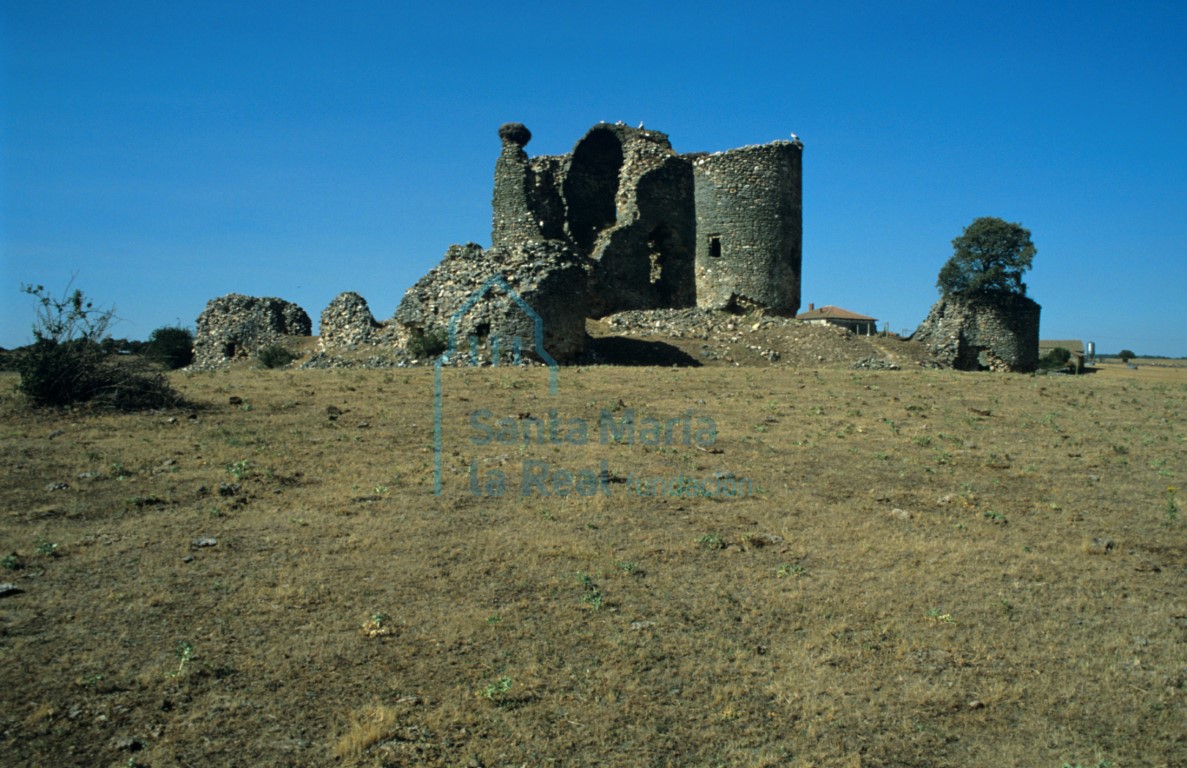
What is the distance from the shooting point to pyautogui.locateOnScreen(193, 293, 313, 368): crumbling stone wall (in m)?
28.9

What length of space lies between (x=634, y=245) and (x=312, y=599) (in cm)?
2483

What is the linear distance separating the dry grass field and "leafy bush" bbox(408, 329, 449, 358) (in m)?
7.74

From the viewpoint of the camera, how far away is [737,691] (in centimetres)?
536

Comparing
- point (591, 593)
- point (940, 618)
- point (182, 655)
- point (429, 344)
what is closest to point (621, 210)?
point (429, 344)

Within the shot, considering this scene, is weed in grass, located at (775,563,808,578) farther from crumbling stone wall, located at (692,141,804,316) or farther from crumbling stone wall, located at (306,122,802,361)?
crumbling stone wall, located at (692,141,804,316)

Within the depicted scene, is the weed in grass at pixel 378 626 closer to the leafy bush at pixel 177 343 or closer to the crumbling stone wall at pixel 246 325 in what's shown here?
the crumbling stone wall at pixel 246 325

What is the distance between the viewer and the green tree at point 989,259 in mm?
32156

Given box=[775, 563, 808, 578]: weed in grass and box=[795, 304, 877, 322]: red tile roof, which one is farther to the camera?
box=[795, 304, 877, 322]: red tile roof

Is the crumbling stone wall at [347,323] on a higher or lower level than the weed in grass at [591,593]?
higher

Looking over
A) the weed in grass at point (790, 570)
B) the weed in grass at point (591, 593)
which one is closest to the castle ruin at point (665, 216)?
the weed in grass at point (790, 570)

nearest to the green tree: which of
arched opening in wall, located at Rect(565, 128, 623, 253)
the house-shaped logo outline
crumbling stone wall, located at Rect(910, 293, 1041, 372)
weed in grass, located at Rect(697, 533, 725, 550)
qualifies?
crumbling stone wall, located at Rect(910, 293, 1041, 372)

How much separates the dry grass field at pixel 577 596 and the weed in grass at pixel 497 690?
1.4 inches

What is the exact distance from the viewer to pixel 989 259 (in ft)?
107

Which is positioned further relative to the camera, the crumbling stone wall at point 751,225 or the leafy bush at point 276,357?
the crumbling stone wall at point 751,225
